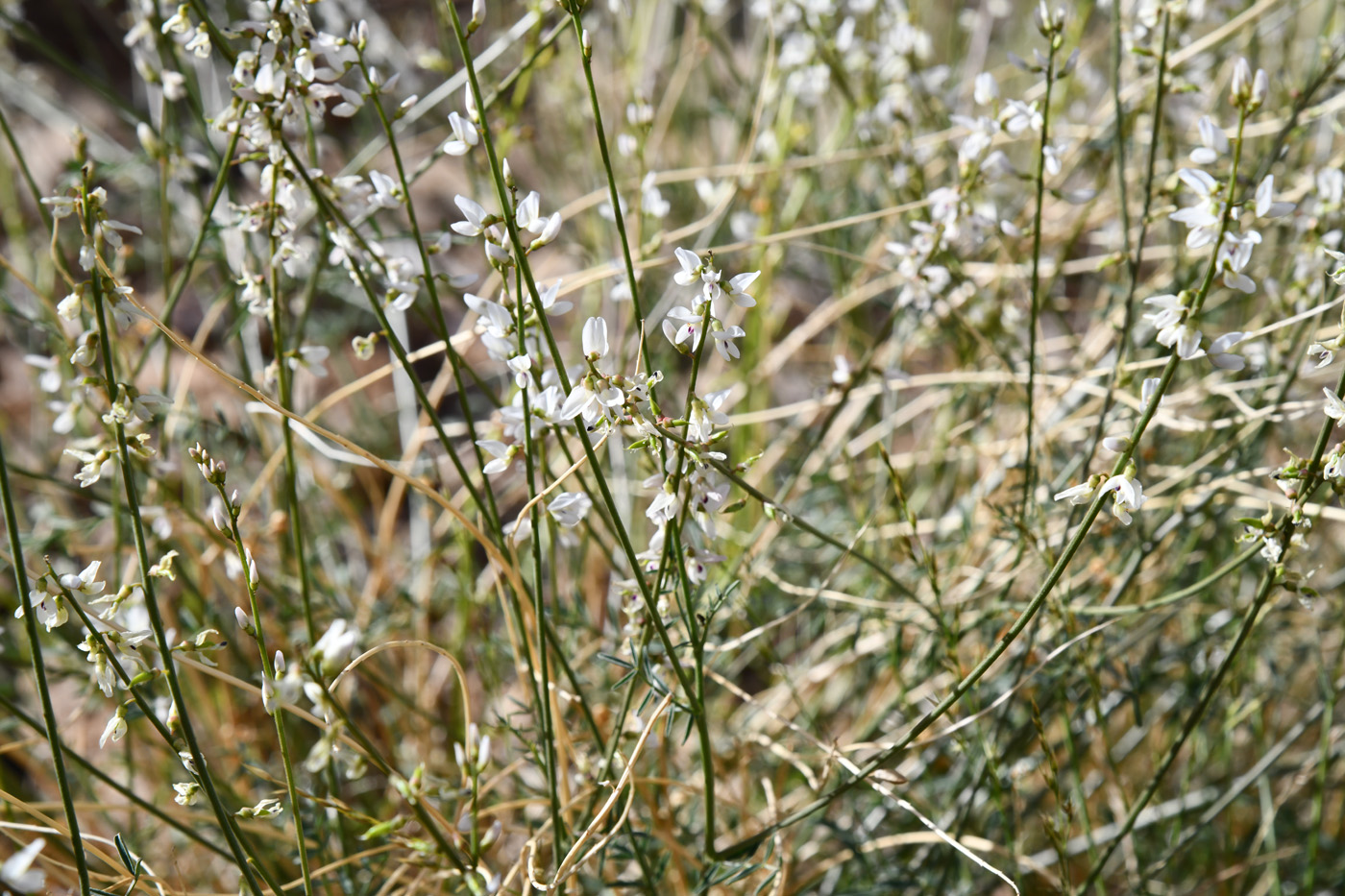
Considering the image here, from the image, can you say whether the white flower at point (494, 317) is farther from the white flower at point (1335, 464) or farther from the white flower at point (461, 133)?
the white flower at point (1335, 464)

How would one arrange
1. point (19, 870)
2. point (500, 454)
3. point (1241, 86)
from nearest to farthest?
point (19, 870), point (1241, 86), point (500, 454)

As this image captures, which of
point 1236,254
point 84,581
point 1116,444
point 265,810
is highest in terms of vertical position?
point 1236,254

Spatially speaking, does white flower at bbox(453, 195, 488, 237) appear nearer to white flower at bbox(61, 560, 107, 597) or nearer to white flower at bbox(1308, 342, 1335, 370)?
white flower at bbox(61, 560, 107, 597)

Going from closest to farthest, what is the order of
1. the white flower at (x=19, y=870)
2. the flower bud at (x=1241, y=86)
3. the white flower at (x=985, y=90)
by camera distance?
1. the white flower at (x=19, y=870)
2. the flower bud at (x=1241, y=86)
3. the white flower at (x=985, y=90)

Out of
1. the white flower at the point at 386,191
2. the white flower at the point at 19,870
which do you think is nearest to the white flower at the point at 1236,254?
the white flower at the point at 386,191

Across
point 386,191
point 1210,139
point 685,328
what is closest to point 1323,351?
point 1210,139

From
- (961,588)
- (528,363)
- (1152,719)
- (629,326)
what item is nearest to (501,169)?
(528,363)

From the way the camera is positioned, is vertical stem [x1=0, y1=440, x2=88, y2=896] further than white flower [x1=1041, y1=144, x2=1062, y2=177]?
No

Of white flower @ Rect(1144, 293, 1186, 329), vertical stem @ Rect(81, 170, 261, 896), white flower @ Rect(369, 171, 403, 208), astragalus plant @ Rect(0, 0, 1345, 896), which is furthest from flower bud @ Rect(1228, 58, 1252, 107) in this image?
vertical stem @ Rect(81, 170, 261, 896)

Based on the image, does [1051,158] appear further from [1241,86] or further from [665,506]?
[665,506]
